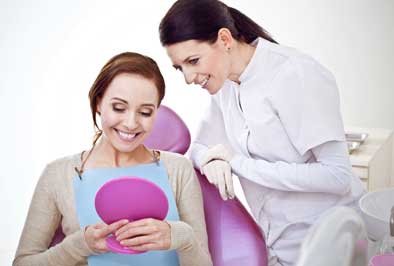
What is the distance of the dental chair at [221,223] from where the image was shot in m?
1.39

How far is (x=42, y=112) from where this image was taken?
2.84 meters

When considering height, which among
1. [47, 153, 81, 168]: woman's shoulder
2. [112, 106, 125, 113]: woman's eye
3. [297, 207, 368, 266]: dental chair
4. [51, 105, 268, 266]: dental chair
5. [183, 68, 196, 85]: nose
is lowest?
[51, 105, 268, 266]: dental chair

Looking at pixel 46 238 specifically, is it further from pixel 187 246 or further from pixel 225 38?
pixel 225 38

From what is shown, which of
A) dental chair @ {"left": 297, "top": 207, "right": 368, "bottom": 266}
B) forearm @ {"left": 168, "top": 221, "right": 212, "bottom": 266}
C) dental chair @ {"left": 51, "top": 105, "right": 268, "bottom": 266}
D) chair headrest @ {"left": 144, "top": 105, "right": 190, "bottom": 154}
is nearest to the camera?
dental chair @ {"left": 297, "top": 207, "right": 368, "bottom": 266}

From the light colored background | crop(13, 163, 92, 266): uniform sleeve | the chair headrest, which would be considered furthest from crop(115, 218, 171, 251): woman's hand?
the light colored background

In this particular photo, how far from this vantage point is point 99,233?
4.00 ft

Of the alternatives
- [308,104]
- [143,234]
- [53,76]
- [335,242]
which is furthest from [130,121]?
[53,76]

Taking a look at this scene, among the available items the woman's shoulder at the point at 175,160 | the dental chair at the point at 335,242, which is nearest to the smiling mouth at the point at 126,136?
the woman's shoulder at the point at 175,160

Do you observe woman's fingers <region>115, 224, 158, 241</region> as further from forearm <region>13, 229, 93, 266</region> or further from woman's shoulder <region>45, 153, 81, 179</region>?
woman's shoulder <region>45, 153, 81, 179</region>

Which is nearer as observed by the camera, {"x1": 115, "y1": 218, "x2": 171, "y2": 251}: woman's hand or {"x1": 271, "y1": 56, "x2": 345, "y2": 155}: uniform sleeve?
{"x1": 115, "y1": 218, "x2": 171, "y2": 251}: woman's hand

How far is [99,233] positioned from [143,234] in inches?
3.3

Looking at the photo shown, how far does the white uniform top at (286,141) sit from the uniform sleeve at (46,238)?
318 millimetres

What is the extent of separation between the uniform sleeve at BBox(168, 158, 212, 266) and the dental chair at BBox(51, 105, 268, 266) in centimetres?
6

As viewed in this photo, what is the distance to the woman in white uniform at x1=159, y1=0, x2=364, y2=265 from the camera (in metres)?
1.34
